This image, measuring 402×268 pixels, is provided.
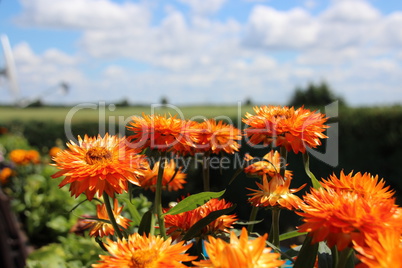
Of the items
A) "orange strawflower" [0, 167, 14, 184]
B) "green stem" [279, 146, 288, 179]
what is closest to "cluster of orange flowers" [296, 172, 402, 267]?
"green stem" [279, 146, 288, 179]

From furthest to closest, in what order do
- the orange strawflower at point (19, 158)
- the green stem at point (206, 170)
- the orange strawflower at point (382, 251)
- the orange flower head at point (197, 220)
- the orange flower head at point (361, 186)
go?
1. the orange strawflower at point (19, 158)
2. the green stem at point (206, 170)
3. the orange flower head at point (197, 220)
4. the orange flower head at point (361, 186)
5. the orange strawflower at point (382, 251)

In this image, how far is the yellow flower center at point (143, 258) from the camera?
2.46 feet

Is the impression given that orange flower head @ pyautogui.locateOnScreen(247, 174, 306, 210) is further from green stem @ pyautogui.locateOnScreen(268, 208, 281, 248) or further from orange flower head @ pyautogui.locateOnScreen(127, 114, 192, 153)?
orange flower head @ pyautogui.locateOnScreen(127, 114, 192, 153)

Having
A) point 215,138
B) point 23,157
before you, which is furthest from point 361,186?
point 23,157

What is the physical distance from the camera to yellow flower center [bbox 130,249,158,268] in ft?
2.46

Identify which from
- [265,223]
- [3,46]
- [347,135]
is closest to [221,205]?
[265,223]

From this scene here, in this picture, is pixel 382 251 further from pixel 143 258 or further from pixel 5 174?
pixel 5 174

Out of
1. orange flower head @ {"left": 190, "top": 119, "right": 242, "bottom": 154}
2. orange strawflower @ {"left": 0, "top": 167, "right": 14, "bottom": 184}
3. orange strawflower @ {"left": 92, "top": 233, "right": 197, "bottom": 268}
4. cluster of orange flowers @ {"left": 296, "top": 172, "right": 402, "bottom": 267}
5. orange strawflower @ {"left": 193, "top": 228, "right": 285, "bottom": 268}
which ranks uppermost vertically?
orange flower head @ {"left": 190, "top": 119, "right": 242, "bottom": 154}

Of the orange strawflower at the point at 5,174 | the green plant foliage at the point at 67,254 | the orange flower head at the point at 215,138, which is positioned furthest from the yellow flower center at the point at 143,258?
the orange strawflower at the point at 5,174

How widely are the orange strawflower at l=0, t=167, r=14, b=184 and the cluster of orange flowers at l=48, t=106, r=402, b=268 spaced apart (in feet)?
16.2

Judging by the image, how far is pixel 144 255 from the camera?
76cm

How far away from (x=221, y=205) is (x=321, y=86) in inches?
576

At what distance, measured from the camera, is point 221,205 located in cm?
105

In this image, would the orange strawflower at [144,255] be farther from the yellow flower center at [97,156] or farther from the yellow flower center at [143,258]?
the yellow flower center at [97,156]
